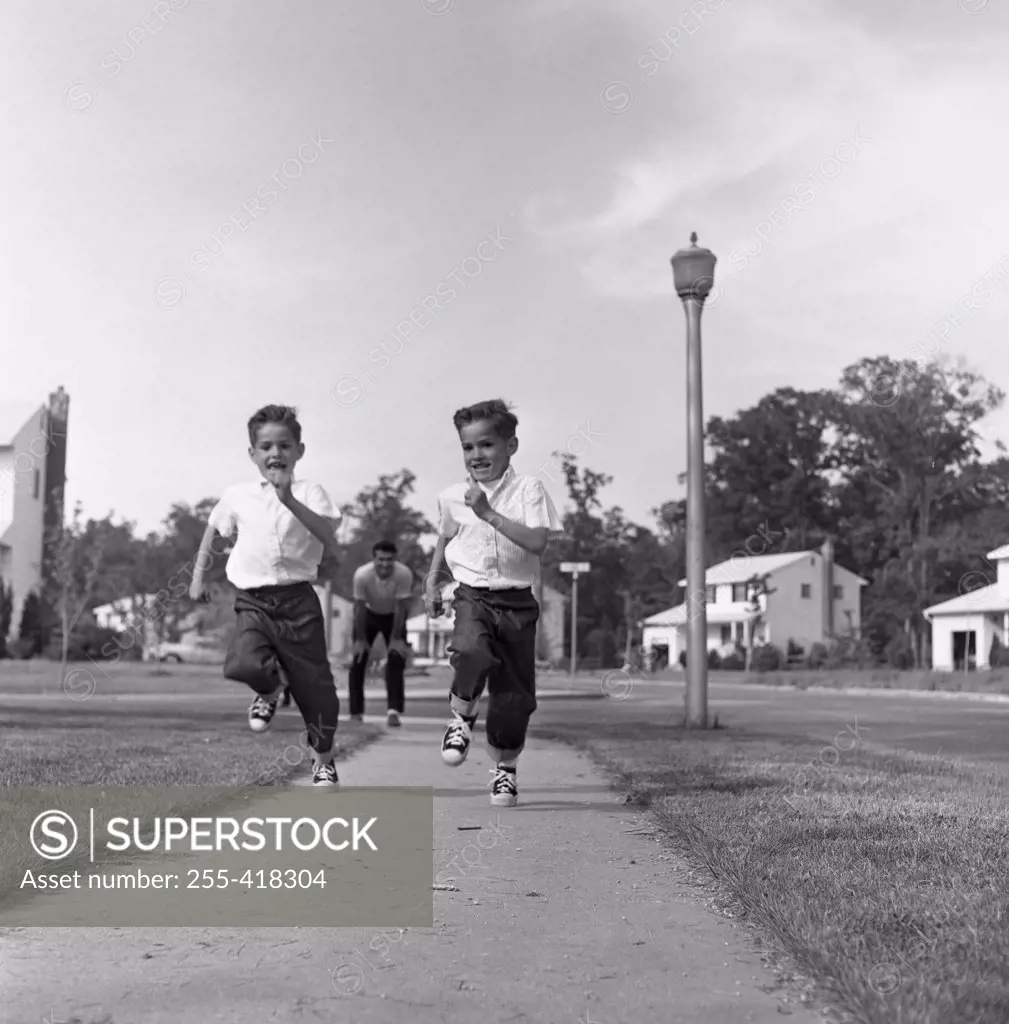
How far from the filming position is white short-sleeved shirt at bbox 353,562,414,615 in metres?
12.3

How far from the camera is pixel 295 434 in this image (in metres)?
6.12

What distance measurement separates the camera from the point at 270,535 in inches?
247

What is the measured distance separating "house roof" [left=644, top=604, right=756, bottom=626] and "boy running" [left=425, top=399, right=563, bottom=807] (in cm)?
6045

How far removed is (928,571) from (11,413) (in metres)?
36.0

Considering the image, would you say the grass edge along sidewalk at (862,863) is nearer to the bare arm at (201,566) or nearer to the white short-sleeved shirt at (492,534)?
the white short-sleeved shirt at (492,534)

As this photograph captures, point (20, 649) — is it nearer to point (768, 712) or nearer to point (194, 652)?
point (194, 652)

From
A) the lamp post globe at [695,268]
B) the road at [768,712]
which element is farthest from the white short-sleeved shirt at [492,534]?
the lamp post globe at [695,268]

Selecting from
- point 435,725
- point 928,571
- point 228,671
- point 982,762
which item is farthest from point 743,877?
point 928,571

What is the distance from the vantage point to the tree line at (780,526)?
132 feet

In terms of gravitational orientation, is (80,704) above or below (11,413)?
below

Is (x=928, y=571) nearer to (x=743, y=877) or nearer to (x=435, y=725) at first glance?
(x=435, y=725)

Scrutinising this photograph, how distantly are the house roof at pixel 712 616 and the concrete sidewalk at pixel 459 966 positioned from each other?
6273cm

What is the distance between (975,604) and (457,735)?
44.9m

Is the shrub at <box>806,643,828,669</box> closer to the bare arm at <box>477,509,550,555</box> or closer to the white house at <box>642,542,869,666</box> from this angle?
the white house at <box>642,542,869,666</box>
